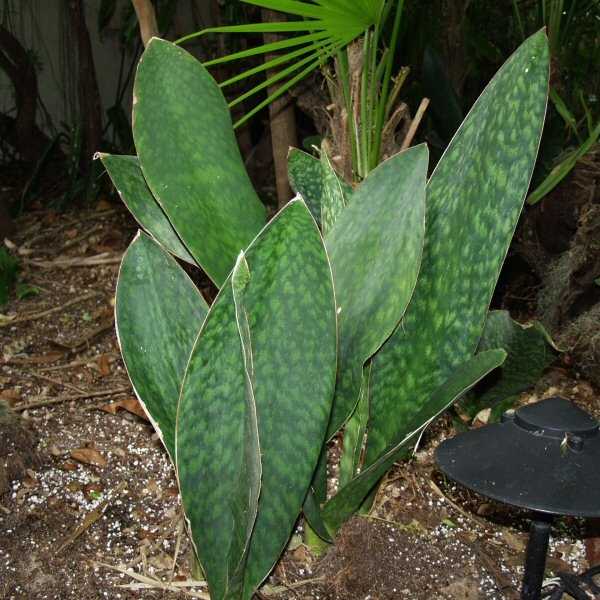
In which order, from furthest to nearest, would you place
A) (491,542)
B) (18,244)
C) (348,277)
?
(18,244) < (491,542) < (348,277)

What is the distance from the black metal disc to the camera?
31.0 inches

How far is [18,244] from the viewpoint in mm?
2855

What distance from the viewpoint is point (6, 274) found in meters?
2.40

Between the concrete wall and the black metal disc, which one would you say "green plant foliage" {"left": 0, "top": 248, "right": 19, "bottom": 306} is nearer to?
the concrete wall

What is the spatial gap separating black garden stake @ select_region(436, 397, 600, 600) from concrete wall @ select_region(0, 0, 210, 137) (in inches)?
111

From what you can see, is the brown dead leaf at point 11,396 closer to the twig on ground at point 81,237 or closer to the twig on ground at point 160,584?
the twig on ground at point 160,584

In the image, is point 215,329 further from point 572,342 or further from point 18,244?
point 18,244

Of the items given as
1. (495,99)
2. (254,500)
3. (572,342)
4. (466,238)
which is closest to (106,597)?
(254,500)

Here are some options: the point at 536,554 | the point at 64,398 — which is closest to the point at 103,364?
the point at 64,398

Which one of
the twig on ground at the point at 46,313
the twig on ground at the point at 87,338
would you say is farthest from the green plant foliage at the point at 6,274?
the twig on ground at the point at 87,338

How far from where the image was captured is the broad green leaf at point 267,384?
0.93 m

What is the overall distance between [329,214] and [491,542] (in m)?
0.60

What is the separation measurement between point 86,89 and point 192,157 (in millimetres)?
2530

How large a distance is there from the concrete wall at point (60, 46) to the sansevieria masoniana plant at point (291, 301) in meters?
2.41
